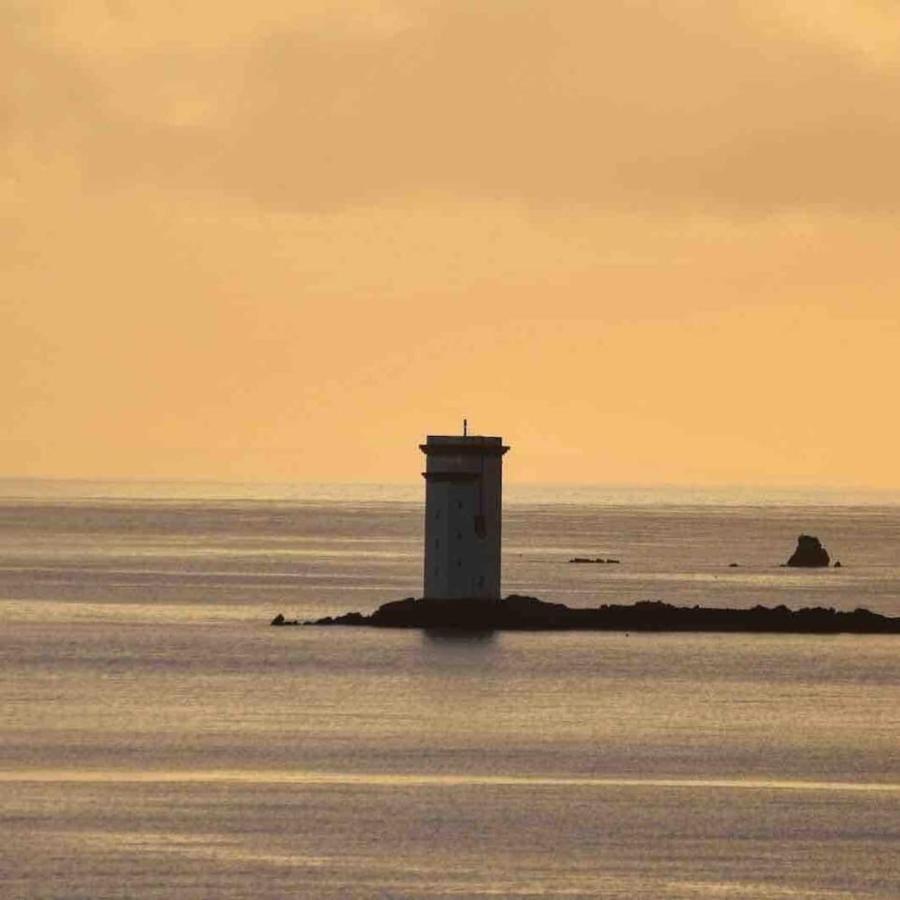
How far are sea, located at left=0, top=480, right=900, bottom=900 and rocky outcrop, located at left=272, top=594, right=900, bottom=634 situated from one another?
634 millimetres

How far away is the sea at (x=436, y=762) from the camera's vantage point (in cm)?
4666

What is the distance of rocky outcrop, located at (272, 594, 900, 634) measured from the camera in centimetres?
9869

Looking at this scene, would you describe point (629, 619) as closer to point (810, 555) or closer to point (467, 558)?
point (467, 558)

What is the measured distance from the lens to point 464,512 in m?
92.8

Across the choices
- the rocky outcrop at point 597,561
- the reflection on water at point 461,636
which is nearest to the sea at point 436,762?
the reflection on water at point 461,636

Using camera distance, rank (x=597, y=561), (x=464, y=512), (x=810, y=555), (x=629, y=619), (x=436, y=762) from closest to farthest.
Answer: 1. (x=436, y=762)
2. (x=464, y=512)
3. (x=629, y=619)
4. (x=810, y=555)
5. (x=597, y=561)

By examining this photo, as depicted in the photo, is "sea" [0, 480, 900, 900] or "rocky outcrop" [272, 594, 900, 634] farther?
"rocky outcrop" [272, 594, 900, 634]

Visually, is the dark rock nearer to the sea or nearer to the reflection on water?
the sea

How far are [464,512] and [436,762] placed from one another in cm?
3070

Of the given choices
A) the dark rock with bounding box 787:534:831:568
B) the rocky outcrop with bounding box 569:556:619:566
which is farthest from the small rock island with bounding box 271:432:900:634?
the rocky outcrop with bounding box 569:556:619:566

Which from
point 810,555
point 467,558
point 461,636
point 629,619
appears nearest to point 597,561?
point 810,555

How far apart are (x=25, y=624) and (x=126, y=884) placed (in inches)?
2623

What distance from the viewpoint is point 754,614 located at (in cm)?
10569

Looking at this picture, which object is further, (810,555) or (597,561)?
(597,561)
